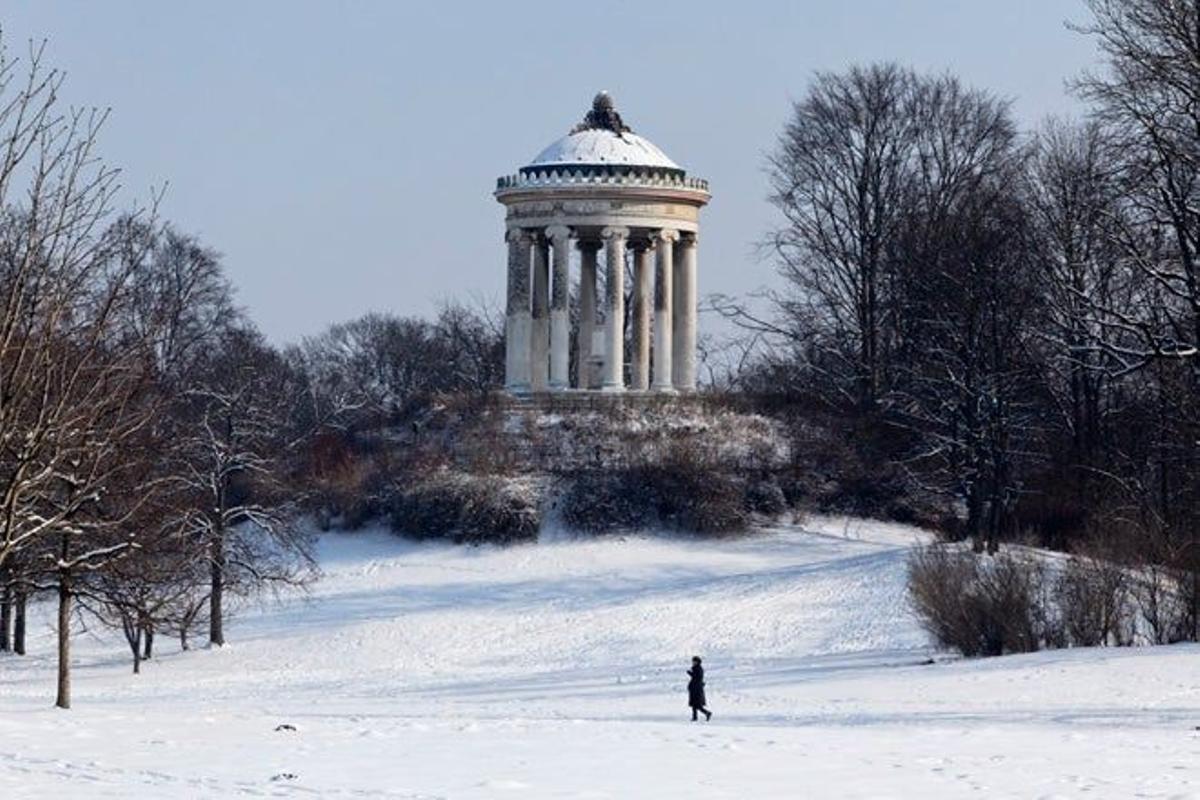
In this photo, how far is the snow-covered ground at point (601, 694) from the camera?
19438 mm

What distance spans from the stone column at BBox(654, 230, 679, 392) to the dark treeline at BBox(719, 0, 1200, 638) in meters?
3.96

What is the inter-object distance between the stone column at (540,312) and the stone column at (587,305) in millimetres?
1328

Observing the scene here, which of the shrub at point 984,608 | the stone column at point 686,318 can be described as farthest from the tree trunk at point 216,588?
the stone column at point 686,318

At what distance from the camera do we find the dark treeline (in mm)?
33906

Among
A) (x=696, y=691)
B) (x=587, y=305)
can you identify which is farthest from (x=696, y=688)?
(x=587, y=305)

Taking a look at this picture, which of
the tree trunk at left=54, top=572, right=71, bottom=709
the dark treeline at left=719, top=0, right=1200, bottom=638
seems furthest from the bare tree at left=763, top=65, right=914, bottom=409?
the tree trunk at left=54, top=572, right=71, bottom=709

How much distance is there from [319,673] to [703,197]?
868 inches

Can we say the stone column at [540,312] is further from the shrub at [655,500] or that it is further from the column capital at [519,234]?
the shrub at [655,500]

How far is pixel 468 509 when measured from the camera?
53156mm

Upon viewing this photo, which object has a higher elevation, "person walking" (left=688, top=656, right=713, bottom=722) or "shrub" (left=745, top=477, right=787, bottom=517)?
"shrub" (left=745, top=477, right=787, bottom=517)

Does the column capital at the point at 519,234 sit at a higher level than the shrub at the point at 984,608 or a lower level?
higher

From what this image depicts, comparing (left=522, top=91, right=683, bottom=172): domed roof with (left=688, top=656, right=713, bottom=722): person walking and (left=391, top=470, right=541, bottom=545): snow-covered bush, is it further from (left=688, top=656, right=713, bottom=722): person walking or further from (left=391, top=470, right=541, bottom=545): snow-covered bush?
(left=688, top=656, right=713, bottom=722): person walking

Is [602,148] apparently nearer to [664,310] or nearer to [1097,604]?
[664,310]

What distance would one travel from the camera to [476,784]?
18906 millimetres
